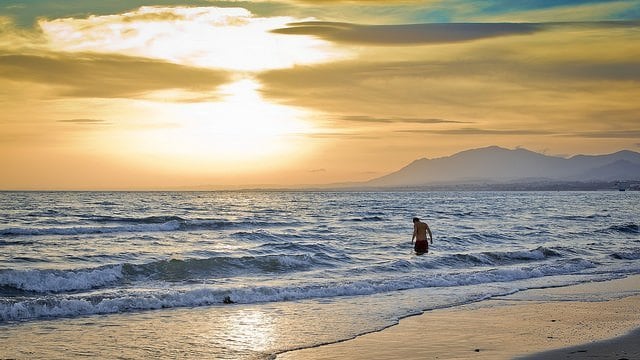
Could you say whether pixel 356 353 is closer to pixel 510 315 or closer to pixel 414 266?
pixel 510 315

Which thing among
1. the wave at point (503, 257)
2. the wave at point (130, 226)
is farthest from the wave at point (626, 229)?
the wave at point (130, 226)

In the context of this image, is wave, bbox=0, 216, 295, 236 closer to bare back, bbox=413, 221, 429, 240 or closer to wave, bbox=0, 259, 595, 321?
bare back, bbox=413, 221, 429, 240

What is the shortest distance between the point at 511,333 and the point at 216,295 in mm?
8067

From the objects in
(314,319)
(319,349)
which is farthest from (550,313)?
(319,349)

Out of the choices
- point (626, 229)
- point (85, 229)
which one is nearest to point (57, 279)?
point (85, 229)

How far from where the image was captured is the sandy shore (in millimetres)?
12578

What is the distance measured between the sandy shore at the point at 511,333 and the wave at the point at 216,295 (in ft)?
12.2

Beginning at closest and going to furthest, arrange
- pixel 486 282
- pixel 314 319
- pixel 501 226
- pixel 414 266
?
pixel 314 319
pixel 486 282
pixel 414 266
pixel 501 226

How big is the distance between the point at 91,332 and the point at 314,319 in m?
4.73

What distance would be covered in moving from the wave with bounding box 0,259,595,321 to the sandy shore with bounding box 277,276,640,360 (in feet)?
12.2

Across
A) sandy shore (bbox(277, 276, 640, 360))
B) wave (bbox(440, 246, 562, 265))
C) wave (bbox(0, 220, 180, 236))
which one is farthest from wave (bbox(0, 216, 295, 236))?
sandy shore (bbox(277, 276, 640, 360))

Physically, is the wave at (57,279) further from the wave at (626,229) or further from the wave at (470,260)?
the wave at (626,229)

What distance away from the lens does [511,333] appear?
1447 centimetres

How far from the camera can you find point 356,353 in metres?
12.7
